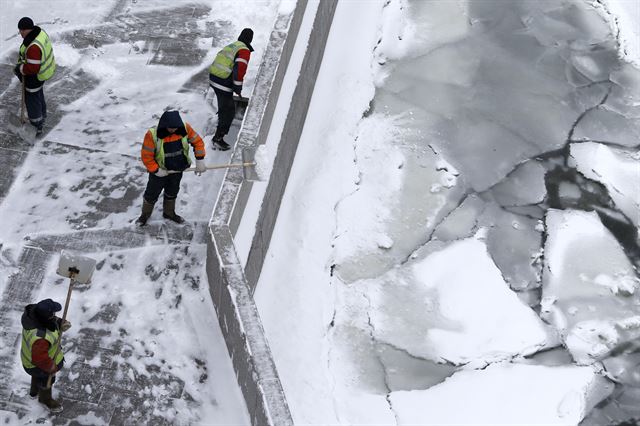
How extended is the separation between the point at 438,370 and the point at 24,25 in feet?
16.1

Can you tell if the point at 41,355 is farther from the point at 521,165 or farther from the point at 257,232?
the point at 521,165

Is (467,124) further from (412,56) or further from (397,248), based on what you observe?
(397,248)

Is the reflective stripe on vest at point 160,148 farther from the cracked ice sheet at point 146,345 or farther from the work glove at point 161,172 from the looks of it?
the cracked ice sheet at point 146,345

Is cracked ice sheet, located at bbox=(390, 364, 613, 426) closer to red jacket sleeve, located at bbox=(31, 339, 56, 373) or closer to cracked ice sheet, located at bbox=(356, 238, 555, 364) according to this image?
cracked ice sheet, located at bbox=(356, 238, 555, 364)

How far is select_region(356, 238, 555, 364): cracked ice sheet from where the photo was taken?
886cm

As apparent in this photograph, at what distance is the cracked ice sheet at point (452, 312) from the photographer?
8.86 metres

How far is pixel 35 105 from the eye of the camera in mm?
9133

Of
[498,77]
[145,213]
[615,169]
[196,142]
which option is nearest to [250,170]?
[196,142]

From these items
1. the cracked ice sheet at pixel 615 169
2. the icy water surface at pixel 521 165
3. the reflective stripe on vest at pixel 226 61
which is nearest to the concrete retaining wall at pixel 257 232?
the reflective stripe on vest at pixel 226 61

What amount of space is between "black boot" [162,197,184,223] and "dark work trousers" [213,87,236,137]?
1190 mm

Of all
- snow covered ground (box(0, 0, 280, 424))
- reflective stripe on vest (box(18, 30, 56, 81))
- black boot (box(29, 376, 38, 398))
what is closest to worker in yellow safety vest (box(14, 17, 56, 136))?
reflective stripe on vest (box(18, 30, 56, 81))

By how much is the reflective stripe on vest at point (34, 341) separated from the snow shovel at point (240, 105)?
366 cm

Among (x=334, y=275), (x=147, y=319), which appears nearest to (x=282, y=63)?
(x=334, y=275)

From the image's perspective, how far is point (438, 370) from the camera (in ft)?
28.5
